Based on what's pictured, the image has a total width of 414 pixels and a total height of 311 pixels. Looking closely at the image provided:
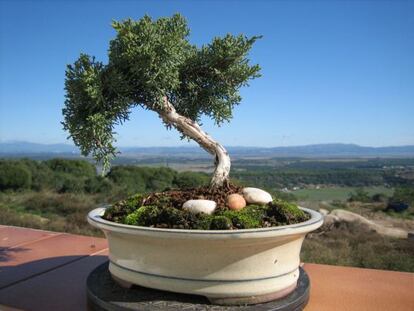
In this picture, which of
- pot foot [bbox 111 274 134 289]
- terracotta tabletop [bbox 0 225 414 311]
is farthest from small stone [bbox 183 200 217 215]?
terracotta tabletop [bbox 0 225 414 311]

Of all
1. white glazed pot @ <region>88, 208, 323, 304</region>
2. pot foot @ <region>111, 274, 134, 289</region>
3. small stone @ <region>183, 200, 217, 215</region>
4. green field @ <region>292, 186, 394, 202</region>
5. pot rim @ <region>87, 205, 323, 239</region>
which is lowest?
green field @ <region>292, 186, 394, 202</region>

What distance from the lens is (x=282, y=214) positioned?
2.34m

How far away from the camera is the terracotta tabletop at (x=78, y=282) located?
2.59m

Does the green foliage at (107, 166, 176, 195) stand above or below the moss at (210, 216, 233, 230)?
below

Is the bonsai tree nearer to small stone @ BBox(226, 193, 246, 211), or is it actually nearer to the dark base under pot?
small stone @ BBox(226, 193, 246, 211)

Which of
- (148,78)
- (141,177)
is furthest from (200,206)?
(141,177)

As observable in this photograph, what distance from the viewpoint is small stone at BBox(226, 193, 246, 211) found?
2.40 meters

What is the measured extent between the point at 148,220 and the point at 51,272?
56.9 inches

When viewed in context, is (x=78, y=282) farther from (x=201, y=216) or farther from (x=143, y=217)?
(x=201, y=216)

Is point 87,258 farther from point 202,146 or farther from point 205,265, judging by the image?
point 205,265

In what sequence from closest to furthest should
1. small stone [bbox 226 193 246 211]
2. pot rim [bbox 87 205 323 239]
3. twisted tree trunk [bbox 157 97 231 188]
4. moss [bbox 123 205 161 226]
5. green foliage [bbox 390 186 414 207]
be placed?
pot rim [bbox 87 205 323 239], moss [bbox 123 205 161 226], small stone [bbox 226 193 246 211], twisted tree trunk [bbox 157 97 231 188], green foliage [bbox 390 186 414 207]

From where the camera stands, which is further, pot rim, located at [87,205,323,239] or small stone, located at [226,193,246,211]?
small stone, located at [226,193,246,211]

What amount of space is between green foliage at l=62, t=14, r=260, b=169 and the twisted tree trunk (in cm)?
7

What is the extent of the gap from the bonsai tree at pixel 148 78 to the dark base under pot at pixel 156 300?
0.77 m
